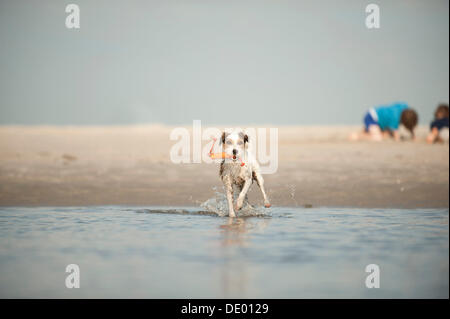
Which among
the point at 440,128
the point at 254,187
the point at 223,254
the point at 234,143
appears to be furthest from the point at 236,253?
the point at 440,128

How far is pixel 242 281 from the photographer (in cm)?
481

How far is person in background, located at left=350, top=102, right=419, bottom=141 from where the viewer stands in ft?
65.3

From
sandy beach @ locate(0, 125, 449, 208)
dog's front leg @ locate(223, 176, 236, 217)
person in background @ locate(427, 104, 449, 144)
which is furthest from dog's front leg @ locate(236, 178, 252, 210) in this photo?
person in background @ locate(427, 104, 449, 144)

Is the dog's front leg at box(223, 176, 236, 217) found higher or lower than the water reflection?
higher

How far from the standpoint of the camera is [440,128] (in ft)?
60.7

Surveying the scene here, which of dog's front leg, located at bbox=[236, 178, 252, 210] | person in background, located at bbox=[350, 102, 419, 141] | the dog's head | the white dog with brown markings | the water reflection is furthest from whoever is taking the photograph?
person in background, located at bbox=[350, 102, 419, 141]

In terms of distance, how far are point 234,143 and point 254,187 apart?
3718 mm

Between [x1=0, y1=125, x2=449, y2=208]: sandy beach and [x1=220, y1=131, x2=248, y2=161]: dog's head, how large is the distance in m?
2.41

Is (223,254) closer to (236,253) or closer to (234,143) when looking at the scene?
(236,253)

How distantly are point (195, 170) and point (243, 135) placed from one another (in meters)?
5.66

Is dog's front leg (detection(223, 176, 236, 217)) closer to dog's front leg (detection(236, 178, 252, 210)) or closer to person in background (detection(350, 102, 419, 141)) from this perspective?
dog's front leg (detection(236, 178, 252, 210))

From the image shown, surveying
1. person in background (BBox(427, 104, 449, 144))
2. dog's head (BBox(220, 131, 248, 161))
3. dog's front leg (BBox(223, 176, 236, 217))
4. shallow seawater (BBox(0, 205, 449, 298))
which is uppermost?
person in background (BBox(427, 104, 449, 144))
